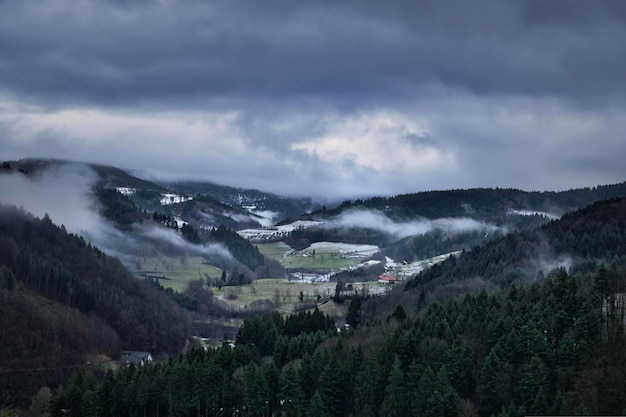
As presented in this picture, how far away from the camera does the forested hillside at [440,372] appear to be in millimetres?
120375

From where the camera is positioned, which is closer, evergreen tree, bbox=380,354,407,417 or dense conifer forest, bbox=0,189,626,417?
dense conifer forest, bbox=0,189,626,417

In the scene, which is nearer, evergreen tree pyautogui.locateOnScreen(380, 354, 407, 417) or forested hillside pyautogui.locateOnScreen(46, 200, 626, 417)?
forested hillside pyautogui.locateOnScreen(46, 200, 626, 417)

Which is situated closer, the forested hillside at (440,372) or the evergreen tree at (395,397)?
the forested hillside at (440,372)

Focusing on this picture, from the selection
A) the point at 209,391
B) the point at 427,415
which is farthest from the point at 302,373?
the point at 427,415

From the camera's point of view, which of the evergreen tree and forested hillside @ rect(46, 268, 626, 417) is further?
the evergreen tree

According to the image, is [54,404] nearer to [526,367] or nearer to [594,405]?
[526,367]

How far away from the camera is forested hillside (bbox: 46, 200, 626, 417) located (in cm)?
12038

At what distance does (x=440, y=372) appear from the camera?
124500mm

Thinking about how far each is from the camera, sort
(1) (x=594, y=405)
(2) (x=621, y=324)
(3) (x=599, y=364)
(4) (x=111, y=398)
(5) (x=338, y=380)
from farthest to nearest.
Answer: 1. (4) (x=111, y=398)
2. (5) (x=338, y=380)
3. (2) (x=621, y=324)
4. (3) (x=599, y=364)
5. (1) (x=594, y=405)

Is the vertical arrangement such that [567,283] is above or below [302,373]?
above

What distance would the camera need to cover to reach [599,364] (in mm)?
120812

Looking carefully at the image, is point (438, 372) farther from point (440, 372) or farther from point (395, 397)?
point (395, 397)

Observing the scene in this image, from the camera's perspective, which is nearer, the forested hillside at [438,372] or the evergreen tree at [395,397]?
the forested hillside at [438,372]

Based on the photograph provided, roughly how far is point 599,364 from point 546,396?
9688mm
